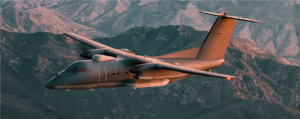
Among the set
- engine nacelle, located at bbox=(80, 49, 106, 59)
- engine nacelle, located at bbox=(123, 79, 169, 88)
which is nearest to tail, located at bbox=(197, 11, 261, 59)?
engine nacelle, located at bbox=(123, 79, 169, 88)

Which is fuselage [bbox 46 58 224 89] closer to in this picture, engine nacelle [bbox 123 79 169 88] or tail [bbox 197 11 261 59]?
engine nacelle [bbox 123 79 169 88]

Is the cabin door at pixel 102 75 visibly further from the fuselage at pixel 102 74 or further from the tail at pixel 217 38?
the tail at pixel 217 38

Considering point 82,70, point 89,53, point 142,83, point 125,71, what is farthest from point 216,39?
point 82,70

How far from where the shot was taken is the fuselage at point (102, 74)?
3922 centimetres

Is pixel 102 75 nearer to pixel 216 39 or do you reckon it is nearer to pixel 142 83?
pixel 142 83

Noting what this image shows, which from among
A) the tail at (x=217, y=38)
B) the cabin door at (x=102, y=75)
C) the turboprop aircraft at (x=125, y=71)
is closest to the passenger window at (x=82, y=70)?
the turboprop aircraft at (x=125, y=71)

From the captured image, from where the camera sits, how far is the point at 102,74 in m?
40.6

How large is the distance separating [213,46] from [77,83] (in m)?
22.3

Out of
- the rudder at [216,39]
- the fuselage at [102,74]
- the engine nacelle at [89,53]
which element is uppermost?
the rudder at [216,39]

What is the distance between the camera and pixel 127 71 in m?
42.6

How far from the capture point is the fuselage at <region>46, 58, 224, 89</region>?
129ft

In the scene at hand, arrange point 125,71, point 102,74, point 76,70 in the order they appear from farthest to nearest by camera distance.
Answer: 1. point 125,71
2. point 102,74
3. point 76,70

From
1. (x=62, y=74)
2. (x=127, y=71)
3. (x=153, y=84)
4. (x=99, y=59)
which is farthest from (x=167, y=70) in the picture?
(x=62, y=74)

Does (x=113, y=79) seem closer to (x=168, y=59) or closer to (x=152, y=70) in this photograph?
(x=152, y=70)
